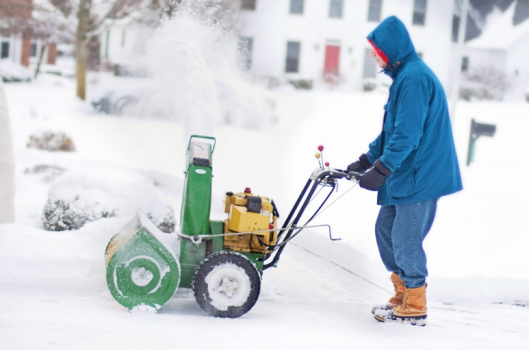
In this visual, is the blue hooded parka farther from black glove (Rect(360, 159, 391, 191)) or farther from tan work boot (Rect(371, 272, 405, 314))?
tan work boot (Rect(371, 272, 405, 314))

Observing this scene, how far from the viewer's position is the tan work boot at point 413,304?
258 cm

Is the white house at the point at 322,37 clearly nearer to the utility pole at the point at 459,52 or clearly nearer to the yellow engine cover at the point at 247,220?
the utility pole at the point at 459,52

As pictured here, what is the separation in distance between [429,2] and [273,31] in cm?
163

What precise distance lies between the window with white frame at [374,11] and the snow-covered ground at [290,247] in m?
0.76

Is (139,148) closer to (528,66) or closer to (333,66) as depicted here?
(333,66)

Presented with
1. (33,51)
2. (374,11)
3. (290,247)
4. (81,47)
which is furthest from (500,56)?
(33,51)

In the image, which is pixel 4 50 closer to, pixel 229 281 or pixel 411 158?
pixel 229 281

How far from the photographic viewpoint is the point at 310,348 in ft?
7.48

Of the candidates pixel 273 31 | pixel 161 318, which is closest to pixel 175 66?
pixel 273 31

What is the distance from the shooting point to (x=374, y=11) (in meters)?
5.75

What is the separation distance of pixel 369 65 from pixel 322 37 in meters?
0.55

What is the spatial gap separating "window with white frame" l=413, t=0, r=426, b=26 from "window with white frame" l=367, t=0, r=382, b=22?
34cm

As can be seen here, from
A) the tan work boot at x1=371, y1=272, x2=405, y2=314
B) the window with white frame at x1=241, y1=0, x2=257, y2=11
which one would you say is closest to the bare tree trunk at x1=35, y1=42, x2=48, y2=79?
the window with white frame at x1=241, y1=0, x2=257, y2=11

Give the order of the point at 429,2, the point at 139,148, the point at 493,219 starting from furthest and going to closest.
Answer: the point at 139,148 < the point at 429,2 < the point at 493,219
